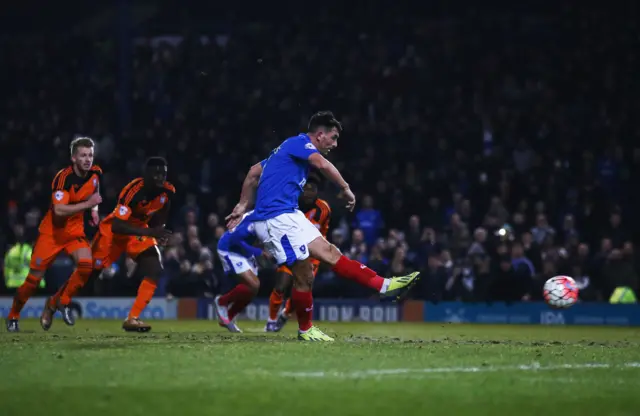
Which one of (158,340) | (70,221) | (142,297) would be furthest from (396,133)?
(158,340)

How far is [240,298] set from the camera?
14078mm

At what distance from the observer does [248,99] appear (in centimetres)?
2725

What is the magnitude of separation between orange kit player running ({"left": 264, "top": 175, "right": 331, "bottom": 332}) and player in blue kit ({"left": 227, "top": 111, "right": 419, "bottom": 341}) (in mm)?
3294

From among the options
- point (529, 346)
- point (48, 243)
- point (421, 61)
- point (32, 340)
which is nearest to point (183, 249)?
point (421, 61)

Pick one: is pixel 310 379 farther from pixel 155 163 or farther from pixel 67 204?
pixel 67 204

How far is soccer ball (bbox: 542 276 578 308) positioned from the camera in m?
16.0

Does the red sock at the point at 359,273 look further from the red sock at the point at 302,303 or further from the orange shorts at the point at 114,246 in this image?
the orange shorts at the point at 114,246

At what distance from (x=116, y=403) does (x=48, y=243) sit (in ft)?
27.5

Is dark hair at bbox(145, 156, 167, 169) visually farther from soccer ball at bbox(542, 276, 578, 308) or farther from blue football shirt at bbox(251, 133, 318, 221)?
soccer ball at bbox(542, 276, 578, 308)

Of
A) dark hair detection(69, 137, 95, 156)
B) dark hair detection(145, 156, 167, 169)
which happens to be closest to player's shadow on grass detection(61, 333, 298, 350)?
dark hair detection(145, 156, 167, 169)

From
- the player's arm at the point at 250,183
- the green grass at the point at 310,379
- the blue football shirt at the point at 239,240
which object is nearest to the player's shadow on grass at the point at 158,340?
the green grass at the point at 310,379

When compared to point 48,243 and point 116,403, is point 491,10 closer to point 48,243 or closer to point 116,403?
point 48,243

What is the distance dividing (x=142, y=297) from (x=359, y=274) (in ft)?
11.3

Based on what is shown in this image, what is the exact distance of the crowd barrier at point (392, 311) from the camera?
19.8 m
